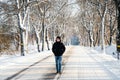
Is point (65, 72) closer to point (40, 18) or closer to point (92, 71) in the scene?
point (92, 71)

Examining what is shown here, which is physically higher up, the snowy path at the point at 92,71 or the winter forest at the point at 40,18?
the winter forest at the point at 40,18

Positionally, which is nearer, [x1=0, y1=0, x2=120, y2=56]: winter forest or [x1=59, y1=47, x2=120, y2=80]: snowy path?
[x1=59, y1=47, x2=120, y2=80]: snowy path

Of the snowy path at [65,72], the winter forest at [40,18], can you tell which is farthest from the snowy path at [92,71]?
the winter forest at [40,18]

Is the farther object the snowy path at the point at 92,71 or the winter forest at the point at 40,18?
the winter forest at the point at 40,18

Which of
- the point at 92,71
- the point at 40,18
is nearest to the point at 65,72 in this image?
the point at 92,71

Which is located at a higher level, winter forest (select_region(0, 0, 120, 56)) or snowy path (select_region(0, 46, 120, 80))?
winter forest (select_region(0, 0, 120, 56))

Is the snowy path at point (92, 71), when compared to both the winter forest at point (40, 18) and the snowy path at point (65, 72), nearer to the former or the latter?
the snowy path at point (65, 72)

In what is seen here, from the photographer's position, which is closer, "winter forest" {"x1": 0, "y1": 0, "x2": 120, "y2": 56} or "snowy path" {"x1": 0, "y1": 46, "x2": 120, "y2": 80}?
"snowy path" {"x1": 0, "y1": 46, "x2": 120, "y2": 80}

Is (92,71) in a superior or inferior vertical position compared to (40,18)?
inferior

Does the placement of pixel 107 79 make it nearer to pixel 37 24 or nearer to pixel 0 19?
pixel 0 19

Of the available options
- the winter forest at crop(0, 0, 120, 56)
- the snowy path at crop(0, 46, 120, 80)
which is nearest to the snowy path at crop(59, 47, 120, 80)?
the snowy path at crop(0, 46, 120, 80)

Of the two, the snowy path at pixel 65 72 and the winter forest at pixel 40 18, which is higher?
the winter forest at pixel 40 18

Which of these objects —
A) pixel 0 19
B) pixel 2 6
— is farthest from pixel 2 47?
pixel 2 6

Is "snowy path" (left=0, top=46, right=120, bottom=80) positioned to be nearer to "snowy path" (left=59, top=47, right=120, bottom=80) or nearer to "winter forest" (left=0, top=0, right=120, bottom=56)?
"snowy path" (left=59, top=47, right=120, bottom=80)
